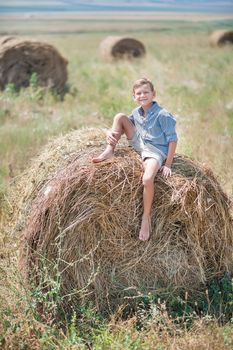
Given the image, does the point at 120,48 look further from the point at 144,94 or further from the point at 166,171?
the point at 166,171

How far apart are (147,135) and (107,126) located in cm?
239

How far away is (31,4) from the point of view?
38312 mm

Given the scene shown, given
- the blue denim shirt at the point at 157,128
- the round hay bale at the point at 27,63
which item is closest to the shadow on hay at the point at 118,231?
the blue denim shirt at the point at 157,128

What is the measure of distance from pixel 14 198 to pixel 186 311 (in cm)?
195

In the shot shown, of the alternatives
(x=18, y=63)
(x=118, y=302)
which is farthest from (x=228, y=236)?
(x=18, y=63)

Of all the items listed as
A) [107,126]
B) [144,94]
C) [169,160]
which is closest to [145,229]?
[169,160]

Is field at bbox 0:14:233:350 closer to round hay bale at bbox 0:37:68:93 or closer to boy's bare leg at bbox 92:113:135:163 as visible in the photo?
round hay bale at bbox 0:37:68:93

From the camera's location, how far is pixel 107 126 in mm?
7379

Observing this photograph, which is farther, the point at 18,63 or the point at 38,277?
the point at 18,63

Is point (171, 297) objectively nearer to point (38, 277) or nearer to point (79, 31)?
point (38, 277)

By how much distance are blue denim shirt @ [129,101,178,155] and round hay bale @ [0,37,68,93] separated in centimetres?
889

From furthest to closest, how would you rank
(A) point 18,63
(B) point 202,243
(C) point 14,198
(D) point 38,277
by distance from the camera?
(A) point 18,63 → (C) point 14,198 → (B) point 202,243 → (D) point 38,277

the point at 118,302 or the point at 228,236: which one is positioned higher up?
the point at 228,236

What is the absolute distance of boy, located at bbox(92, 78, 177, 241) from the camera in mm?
4754
